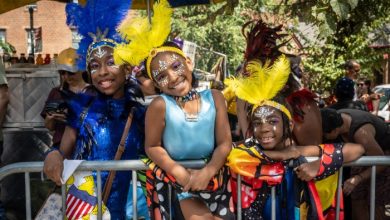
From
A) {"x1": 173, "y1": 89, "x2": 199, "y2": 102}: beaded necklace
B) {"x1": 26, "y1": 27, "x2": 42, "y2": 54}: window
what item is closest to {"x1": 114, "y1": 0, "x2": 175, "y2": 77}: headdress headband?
{"x1": 173, "y1": 89, "x2": 199, "y2": 102}: beaded necklace

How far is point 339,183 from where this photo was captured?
3.15 metres

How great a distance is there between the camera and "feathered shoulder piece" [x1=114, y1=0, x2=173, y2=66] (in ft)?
9.50

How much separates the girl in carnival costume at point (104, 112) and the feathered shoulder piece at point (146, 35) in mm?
283

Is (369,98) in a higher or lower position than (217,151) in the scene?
lower

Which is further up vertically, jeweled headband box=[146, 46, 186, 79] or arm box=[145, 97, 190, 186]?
jeweled headband box=[146, 46, 186, 79]

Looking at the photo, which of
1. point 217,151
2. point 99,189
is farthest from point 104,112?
point 217,151

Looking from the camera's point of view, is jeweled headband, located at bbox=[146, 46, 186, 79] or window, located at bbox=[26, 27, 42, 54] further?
window, located at bbox=[26, 27, 42, 54]

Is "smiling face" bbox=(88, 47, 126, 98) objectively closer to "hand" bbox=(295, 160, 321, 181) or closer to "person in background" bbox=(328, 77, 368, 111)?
"hand" bbox=(295, 160, 321, 181)

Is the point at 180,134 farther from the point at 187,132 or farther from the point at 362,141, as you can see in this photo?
the point at 362,141

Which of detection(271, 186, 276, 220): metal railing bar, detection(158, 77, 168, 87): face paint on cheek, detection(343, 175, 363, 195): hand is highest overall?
detection(158, 77, 168, 87): face paint on cheek

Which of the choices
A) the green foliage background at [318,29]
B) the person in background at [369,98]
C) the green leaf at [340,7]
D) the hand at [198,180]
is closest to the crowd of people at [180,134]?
the hand at [198,180]

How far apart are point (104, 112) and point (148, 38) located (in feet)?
1.92

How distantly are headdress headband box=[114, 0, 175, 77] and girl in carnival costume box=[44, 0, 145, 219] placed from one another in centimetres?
29

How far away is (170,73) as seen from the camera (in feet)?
9.42
